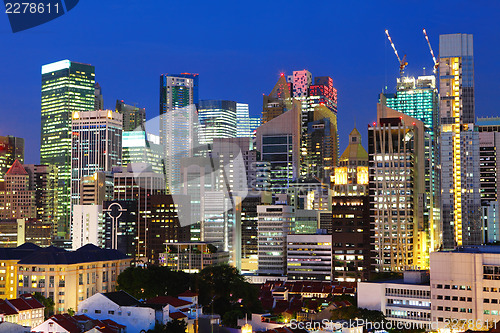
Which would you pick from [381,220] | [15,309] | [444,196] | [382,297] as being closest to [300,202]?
[444,196]

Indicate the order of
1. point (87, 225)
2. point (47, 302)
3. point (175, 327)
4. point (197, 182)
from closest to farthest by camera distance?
point (175, 327) → point (47, 302) → point (87, 225) → point (197, 182)

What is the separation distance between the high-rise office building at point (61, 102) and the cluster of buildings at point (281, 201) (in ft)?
1.32

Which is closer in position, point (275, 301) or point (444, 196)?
point (275, 301)

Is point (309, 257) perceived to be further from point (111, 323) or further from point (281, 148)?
point (281, 148)

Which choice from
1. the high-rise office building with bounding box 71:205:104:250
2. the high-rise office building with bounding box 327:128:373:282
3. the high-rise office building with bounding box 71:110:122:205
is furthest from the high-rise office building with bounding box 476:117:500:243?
the high-rise office building with bounding box 71:110:122:205

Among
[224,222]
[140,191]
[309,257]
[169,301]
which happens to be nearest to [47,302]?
[169,301]

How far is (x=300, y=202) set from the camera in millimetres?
146500

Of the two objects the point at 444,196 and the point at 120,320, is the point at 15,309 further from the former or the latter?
the point at 444,196

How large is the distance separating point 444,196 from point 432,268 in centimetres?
6912

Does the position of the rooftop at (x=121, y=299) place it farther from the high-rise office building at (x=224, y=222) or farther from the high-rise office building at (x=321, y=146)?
the high-rise office building at (x=321, y=146)

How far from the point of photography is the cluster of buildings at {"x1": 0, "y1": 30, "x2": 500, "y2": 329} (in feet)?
222

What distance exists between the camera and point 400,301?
5909 centimetres

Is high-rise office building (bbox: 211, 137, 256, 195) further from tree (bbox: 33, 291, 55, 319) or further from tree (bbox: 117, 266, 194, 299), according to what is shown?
tree (bbox: 33, 291, 55, 319)

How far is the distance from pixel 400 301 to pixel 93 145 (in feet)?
408
